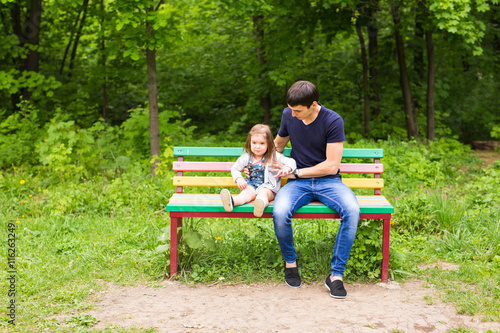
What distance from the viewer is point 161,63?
10969 mm

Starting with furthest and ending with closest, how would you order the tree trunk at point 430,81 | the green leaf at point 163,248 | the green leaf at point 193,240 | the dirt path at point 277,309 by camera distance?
the tree trunk at point 430,81 < the green leaf at point 163,248 < the green leaf at point 193,240 < the dirt path at point 277,309

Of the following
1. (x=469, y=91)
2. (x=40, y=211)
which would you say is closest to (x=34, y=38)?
(x=40, y=211)

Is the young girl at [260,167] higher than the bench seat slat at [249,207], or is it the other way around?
the young girl at [260,167]

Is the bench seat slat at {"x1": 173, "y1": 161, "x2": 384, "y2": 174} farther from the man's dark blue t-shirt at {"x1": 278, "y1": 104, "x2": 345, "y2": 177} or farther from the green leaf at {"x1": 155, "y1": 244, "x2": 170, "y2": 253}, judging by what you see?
the green leaf at {"x1": 155, "y1": 244, "x2": 170, "y2": 253}

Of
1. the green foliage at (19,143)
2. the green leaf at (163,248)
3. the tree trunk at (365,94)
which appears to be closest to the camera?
the green leaf at (163,248)

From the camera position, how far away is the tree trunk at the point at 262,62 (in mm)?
9336

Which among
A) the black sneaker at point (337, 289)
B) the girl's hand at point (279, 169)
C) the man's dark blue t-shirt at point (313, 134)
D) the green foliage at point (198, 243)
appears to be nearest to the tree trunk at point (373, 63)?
the green foliage at point (198, 243)

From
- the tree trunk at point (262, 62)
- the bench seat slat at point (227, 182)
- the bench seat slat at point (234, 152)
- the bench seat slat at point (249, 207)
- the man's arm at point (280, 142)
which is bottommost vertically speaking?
the bench seat slat at point (249, 207)

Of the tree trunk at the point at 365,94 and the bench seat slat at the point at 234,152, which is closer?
the bench seat slat at the point at 234,152

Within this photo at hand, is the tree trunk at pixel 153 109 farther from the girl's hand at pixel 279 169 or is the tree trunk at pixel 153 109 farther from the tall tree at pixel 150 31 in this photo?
the girl's hand at pixel 279 169

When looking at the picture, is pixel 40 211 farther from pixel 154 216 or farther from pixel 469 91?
pixel 469 91

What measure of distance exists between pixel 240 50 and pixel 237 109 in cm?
126

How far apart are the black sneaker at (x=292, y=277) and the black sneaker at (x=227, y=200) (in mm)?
672

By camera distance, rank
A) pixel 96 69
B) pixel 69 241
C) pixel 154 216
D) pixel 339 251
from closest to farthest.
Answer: pixel 339 251 → pixel 69 241 → pixel 154 216 → pixel 96 69
